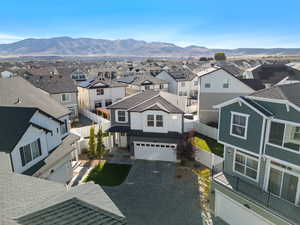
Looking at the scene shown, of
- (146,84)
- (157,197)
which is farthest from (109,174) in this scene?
(146,84)

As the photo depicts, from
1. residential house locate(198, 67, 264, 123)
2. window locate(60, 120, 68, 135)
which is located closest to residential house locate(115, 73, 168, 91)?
residential house locate(198, 67, 264, 123)

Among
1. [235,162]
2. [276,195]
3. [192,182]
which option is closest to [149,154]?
[192,182]

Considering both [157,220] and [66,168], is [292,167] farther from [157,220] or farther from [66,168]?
[66,168]

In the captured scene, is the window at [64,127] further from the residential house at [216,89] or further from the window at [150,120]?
the residential house at [216,89]

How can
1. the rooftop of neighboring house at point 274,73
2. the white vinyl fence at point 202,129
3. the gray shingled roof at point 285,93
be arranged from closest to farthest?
the gray shingled roof at point 285,93 → the white vinyl fence at point 202,129 → the rooftop of neighboring house at point 274,73

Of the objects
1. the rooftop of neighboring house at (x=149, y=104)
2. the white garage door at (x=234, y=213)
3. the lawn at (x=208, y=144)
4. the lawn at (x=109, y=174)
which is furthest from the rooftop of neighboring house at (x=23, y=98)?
the lawn at (x=208, y=144)
